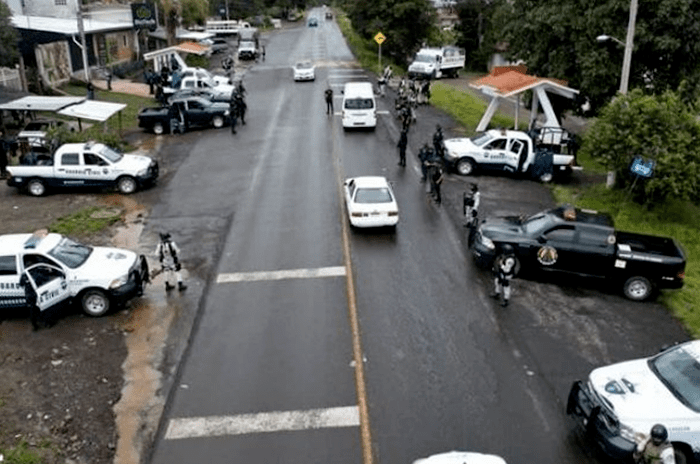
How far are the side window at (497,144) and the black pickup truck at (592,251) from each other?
341 inches

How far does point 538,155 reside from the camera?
80.7ft

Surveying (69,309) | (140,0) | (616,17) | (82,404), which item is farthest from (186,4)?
(82,404)

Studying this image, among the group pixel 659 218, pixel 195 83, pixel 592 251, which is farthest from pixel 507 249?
pixel 195 83

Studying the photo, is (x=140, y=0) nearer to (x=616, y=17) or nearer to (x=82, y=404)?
(x=616, y=17)

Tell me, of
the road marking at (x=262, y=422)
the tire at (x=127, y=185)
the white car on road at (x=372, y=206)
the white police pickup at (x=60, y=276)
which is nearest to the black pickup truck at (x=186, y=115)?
the tire at (x=127, y=185)

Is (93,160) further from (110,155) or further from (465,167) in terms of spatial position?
(465,167)

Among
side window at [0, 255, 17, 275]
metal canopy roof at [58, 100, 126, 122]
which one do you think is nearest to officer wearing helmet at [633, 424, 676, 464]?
side window at [0, 255, 17, 275]

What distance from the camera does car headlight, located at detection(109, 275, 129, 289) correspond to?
14.4m

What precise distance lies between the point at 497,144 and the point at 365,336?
44.7 ft

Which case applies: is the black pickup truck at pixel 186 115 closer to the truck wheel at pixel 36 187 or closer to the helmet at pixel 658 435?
the truck wheel at pixel 36 187

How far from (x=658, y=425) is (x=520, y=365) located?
12.9 feet

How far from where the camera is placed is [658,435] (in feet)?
27.8

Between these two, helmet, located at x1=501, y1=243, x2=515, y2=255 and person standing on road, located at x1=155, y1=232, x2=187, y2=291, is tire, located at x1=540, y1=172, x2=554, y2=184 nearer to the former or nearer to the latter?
helmet, located at x1=501, y1=243, x2=515, y2=255

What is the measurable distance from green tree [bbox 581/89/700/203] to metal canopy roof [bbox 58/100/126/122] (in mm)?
18410
